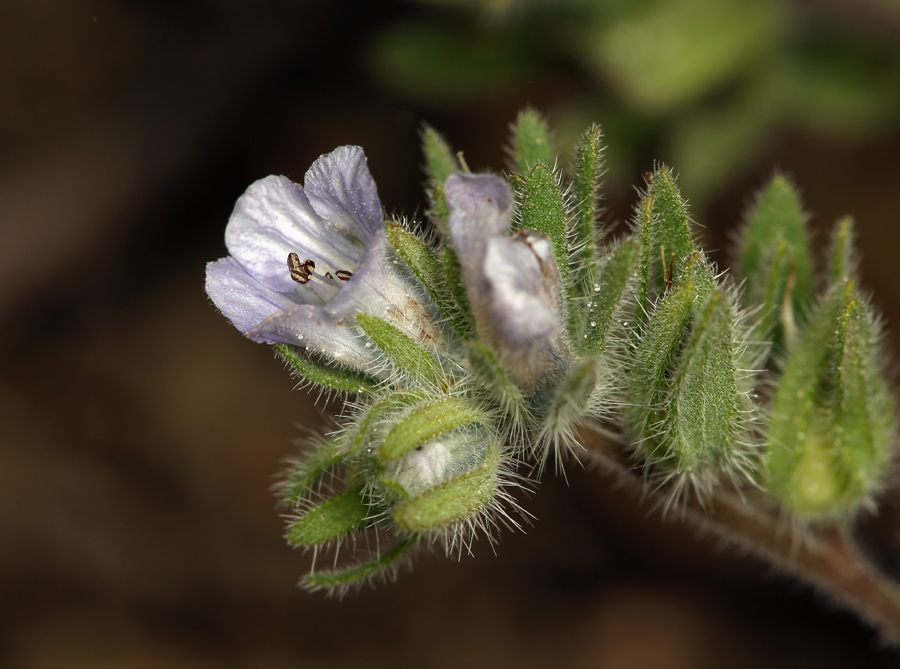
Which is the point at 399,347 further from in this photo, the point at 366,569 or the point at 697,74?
the point at 697,74

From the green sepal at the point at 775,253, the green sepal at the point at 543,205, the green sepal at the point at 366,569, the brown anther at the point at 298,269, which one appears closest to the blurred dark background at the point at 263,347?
the green sepal at the point at 775,253

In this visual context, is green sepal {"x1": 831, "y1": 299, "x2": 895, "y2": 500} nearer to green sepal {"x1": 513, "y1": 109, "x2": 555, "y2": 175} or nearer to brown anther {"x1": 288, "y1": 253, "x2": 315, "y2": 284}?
green sepal {"x1": 513, "y1": 109, "x2": 555, "y2": 175}

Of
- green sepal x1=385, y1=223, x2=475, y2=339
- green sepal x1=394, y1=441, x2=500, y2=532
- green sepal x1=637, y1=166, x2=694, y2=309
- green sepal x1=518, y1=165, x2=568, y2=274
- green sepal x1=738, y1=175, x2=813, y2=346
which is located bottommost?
green sepal x1=394, y1=441, x2=500, y2=532

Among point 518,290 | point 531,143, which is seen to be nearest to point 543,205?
point 518,290

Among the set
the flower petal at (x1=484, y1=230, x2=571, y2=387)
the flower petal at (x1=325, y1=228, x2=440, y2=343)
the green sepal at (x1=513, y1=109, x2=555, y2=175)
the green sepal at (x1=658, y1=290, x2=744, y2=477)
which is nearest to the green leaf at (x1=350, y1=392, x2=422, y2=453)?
the flower petal at (x1=325, y1=228, x2=440, y2=343)

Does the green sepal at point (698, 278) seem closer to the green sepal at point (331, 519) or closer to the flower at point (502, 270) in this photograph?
the flower at point (502, 270)
